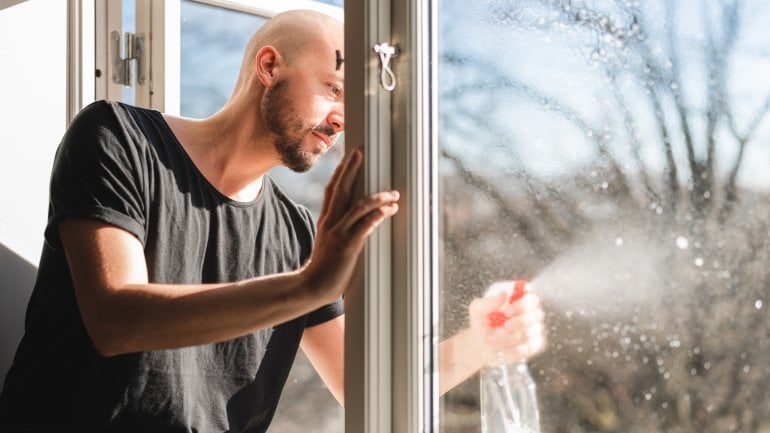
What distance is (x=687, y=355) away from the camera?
805mm

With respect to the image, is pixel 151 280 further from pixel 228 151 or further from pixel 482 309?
pixel 482 309

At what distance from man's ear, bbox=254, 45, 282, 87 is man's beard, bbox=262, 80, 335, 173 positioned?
0.02m

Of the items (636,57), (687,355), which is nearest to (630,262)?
(687,355)

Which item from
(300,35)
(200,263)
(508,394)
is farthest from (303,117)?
(508,394)

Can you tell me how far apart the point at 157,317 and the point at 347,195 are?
0.31 metres

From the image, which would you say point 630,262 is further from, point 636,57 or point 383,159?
point 383,159

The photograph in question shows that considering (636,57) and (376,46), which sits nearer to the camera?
(636,57)

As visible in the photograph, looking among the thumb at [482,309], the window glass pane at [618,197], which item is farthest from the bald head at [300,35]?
the thumb at [482,309]

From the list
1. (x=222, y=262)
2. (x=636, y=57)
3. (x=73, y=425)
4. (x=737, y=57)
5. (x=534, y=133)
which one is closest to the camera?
(x=737, y=57)

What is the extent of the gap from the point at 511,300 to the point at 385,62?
1.21 ft

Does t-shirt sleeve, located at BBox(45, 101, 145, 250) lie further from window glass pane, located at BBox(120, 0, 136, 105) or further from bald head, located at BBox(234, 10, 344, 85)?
window glass pane, located at BBox(120, 0, 136, 105)

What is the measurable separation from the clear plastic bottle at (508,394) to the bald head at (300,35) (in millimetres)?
592

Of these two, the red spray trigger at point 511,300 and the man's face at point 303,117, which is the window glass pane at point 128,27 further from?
the red spray trigger at point 511,300

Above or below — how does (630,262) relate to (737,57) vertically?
below
